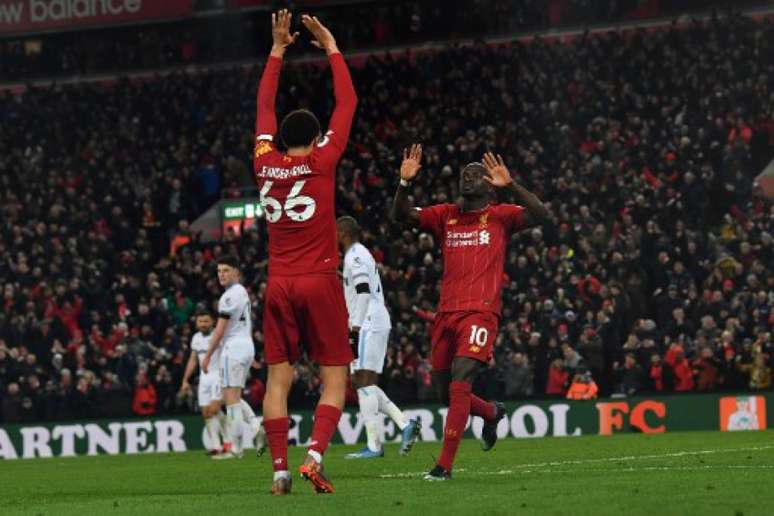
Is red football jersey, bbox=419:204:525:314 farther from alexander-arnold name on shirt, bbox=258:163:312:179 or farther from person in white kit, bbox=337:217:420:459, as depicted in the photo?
person in white kit, bbox=337:217:420:459

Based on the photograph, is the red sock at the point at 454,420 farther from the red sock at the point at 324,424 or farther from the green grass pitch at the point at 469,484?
the red sock at the point at 324,424

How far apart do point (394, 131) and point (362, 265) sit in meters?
20.3

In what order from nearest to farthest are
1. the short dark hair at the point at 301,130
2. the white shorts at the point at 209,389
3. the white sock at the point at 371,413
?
1. the short dark hair at the point at 301,130
2. the white sock at the point at 371,413
3. the white shorts at the point at 209,389

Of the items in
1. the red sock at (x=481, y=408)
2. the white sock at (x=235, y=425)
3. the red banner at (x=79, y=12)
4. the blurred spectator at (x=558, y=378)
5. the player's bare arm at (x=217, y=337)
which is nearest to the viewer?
the red sock at (x=481, y=408)

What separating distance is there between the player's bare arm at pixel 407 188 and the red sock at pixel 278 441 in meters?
2.24

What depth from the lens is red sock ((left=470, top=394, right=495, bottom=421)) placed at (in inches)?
575

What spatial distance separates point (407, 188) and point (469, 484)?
7.94 feet

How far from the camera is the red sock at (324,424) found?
1162 cm

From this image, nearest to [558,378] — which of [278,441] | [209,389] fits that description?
[209,389]

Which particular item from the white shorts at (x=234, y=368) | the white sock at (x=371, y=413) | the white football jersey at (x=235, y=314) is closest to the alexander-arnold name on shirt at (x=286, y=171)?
the white sock at (x=371, y=413)

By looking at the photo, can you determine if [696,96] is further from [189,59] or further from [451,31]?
[189,59]

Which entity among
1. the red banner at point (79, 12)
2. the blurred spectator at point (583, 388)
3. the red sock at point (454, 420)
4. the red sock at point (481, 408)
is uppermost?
the red banner at point (79, 12)

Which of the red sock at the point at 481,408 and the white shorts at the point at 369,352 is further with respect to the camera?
the white shorts at the point at 369,352

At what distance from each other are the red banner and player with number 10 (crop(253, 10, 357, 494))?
3349 cm
